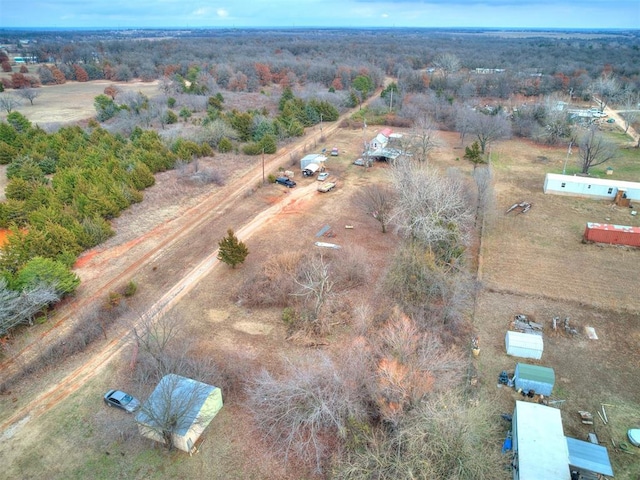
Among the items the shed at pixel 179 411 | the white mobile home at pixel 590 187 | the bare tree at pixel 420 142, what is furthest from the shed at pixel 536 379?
the bare tree at pixel 420 142

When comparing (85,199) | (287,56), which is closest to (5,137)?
(85,199)

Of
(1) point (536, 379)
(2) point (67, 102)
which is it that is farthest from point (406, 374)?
(2) point (67, 102)

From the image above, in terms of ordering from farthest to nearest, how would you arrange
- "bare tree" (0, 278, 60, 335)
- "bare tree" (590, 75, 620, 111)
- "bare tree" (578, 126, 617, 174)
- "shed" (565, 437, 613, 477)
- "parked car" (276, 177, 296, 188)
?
"bare tree" (590, 75, 620, 111) < "parked car" (276, 177, 296, 188) < "bare tree" (578, 126, 617, 174) < "bare tree" (0, 278, 60, 335) < "shed" (565, 437, 613, 477)

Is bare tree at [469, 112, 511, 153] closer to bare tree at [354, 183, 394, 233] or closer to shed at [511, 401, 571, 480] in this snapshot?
bare tree at [354, 183, 394, 233]

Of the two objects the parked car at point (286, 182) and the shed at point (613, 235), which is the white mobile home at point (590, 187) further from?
the parked car at point (286, 182)

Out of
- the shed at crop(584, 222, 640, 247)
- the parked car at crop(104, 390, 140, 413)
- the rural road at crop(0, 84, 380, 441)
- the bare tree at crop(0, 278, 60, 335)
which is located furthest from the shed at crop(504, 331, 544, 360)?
the bare tree at crop(0, 278, 60, 335)

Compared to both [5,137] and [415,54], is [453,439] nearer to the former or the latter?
[5,137]
